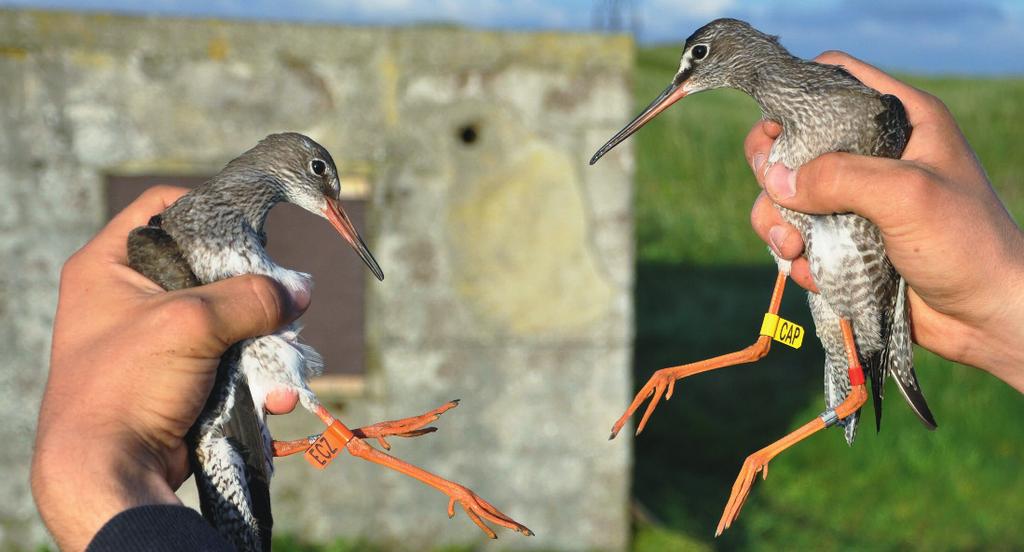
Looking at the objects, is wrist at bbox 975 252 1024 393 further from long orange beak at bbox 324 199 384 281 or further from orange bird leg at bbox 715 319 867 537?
long orange beak at bbox 324 199 384 281

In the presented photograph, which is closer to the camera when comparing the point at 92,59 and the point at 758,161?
the point at 758,161

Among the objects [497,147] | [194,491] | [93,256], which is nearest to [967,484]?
[497,147]

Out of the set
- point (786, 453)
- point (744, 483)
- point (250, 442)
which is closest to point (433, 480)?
point (250, 442)

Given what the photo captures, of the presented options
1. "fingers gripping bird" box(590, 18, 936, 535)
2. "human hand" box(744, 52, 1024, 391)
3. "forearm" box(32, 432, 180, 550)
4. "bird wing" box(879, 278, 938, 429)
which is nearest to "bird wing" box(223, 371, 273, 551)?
"forearm" box(32, 432, 180, 550)

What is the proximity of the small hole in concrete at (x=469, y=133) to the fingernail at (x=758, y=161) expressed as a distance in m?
3.89

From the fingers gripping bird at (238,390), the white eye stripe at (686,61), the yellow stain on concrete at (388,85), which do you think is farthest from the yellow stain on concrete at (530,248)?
the fingers gripping bird at (238,390)

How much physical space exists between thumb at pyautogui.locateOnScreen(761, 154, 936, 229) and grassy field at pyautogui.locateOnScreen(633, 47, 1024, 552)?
569 centimetres

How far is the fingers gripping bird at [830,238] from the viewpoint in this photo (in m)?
2.66

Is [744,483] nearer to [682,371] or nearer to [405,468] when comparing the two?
[682,371]

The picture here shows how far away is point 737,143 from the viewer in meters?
21.7

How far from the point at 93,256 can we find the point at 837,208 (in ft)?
5.86

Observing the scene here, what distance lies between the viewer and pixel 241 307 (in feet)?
7.98

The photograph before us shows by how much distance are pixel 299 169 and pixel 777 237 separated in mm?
1370

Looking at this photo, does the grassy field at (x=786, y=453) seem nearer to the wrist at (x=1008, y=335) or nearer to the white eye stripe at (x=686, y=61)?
the wrist at (x=1008, y=335)
